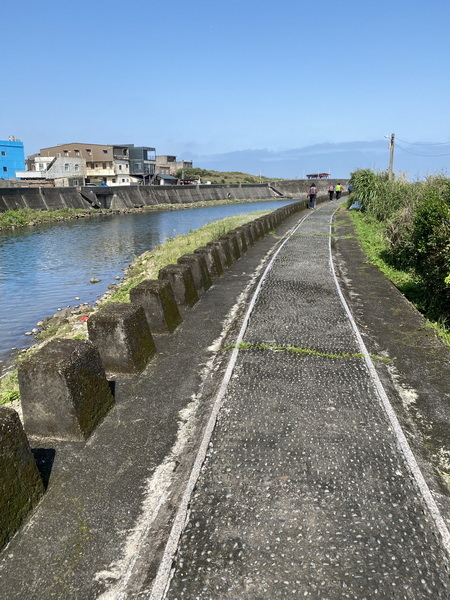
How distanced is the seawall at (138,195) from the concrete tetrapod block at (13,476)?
42994mm

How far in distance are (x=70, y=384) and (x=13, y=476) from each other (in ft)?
3.34

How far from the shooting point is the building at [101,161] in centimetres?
7988

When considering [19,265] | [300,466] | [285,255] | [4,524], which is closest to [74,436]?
[4,524]

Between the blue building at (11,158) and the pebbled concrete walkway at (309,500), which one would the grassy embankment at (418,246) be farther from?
the blue building at (11,158)

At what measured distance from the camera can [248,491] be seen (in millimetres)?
3660

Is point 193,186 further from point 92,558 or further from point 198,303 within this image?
point 92,558

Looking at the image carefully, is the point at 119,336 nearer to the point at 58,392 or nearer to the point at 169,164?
the point at 58,392

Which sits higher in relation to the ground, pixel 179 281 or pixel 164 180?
pixel 164 180

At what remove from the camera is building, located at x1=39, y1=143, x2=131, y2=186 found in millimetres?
79875

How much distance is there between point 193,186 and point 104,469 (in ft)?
243

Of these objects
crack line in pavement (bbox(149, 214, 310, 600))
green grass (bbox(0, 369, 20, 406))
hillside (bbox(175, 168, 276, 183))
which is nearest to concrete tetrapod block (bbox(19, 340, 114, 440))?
crack line in pavement (bbox(149, 214, 310, 600))

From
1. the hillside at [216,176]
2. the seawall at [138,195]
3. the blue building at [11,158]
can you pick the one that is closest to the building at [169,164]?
the hillside at [216,176]

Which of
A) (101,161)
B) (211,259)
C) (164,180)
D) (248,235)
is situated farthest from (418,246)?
(164,180)

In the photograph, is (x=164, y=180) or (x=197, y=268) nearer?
(x=197, y=268)
